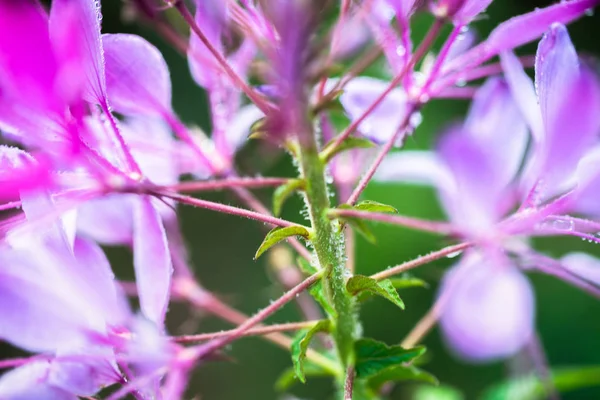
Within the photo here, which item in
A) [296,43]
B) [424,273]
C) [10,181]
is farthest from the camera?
[424,273]

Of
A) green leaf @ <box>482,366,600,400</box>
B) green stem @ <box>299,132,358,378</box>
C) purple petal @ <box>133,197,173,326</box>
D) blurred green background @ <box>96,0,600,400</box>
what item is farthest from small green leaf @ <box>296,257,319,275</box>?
blurred green background @ <box>96,0,600,400</box>

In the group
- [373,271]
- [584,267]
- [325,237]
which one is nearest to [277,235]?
[325,237]

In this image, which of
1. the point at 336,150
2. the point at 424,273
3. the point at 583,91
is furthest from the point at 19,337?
Result: the point at 424,273

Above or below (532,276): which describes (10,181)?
above

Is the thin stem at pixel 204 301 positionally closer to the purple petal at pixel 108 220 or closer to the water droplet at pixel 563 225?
the purple petal at pixel 108 220

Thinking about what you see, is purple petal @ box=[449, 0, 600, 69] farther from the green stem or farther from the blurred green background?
the blurred green background

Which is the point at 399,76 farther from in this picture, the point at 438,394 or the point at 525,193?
the point at 438,394

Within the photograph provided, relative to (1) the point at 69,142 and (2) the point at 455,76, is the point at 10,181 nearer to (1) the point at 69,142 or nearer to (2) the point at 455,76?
(1) the point at 69,142
